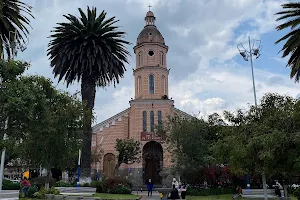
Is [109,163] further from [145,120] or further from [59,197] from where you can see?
[59,197]

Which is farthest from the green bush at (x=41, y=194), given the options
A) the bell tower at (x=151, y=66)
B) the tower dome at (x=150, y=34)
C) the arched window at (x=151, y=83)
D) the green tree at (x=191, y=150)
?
the tower dome at (x=150, y=34)

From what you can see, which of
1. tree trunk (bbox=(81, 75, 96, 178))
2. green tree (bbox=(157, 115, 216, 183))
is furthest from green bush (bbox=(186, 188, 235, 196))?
tree trunk (bbox=(81, 75, 96, 178))

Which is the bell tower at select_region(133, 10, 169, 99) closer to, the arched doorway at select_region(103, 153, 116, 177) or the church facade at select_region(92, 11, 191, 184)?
the church facade at select_region(92, 11, 191, 184)

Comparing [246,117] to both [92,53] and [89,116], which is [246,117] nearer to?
[89,116]

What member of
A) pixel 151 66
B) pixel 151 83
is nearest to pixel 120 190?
pixel 151 83

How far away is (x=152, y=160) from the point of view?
4572 cm

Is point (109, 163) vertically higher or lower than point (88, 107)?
lower

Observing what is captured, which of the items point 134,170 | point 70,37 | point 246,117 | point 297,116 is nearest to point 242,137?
point 246,117

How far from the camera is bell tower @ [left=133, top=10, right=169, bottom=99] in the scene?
4669 cm

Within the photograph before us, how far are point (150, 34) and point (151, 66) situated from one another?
5.27 meters

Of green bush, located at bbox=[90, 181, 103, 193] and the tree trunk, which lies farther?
green bush, located at bbox=[90, 181, 103, 193]

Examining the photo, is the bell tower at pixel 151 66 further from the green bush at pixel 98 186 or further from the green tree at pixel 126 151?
the green bush at pixel 98 186

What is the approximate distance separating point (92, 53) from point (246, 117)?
1508 centimetres

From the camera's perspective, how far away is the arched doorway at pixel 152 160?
45125mm
